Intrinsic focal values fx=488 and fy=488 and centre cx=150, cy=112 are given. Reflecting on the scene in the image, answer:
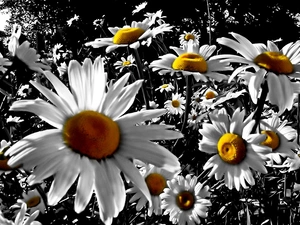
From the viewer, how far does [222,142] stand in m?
1.09

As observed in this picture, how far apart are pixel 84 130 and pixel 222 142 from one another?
1.56ft

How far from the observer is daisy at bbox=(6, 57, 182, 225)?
65cm

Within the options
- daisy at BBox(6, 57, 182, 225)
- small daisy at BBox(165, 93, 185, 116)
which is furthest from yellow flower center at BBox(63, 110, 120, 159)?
small daisy at BBox(165, 93, 185, 116)

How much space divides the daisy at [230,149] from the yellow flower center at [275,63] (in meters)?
0.11

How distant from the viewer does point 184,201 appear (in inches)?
57.0

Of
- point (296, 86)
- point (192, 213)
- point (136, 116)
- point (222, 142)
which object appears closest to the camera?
point (136, 116)

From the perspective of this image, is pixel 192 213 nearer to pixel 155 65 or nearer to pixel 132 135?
pixel 155 65

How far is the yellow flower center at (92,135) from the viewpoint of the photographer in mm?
692

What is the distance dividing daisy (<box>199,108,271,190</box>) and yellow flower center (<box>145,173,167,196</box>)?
0.18 metres

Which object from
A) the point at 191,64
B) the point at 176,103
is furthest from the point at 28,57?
the point at 176,103

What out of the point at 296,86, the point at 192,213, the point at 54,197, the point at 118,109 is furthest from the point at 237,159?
the point at 54,197

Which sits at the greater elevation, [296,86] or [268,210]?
[296,86]

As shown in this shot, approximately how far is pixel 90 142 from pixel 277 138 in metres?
0.77

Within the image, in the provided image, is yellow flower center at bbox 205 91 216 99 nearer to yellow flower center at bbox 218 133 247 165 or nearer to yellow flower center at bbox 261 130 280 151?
yellow flower center at bbox 261 130 280 151
